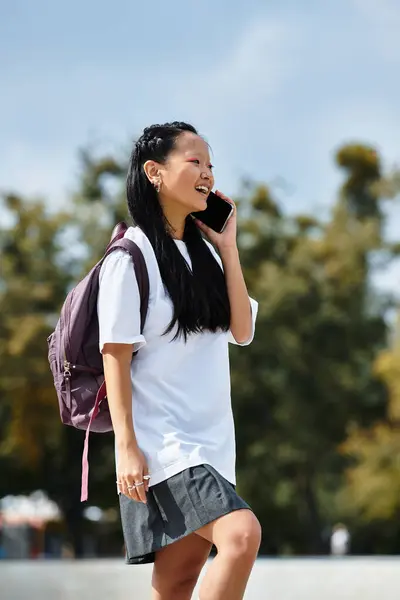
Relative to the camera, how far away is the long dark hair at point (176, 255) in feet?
9.66

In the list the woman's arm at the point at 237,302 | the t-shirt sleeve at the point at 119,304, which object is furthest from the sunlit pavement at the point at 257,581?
the t-shirt sleeve at the point at 119,304

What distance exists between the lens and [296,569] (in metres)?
6.48

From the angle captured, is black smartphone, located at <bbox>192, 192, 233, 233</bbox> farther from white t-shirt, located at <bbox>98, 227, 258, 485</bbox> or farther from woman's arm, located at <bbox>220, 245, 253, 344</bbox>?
white t-shirt, located at <bbox>98, 227, 258, 485</bbox>

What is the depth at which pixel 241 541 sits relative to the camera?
104 inches

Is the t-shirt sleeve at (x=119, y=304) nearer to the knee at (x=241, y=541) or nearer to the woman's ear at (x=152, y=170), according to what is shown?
the woman's ear at (x=152, y=170)

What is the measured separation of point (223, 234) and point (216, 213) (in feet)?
0.22

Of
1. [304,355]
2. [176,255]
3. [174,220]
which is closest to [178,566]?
[176,255]

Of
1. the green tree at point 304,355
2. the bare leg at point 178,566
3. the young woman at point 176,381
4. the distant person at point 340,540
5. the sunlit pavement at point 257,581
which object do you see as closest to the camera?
the young woman at point 176,381

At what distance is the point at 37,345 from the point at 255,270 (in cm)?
618

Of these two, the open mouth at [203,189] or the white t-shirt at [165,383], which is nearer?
the white t-shirt at [165,383]

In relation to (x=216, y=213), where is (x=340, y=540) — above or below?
below

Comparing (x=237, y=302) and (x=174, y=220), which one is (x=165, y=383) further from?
(x=174, y=220)

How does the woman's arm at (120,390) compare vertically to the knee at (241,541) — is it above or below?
above

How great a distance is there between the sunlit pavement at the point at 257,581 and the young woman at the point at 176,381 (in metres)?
3.60
